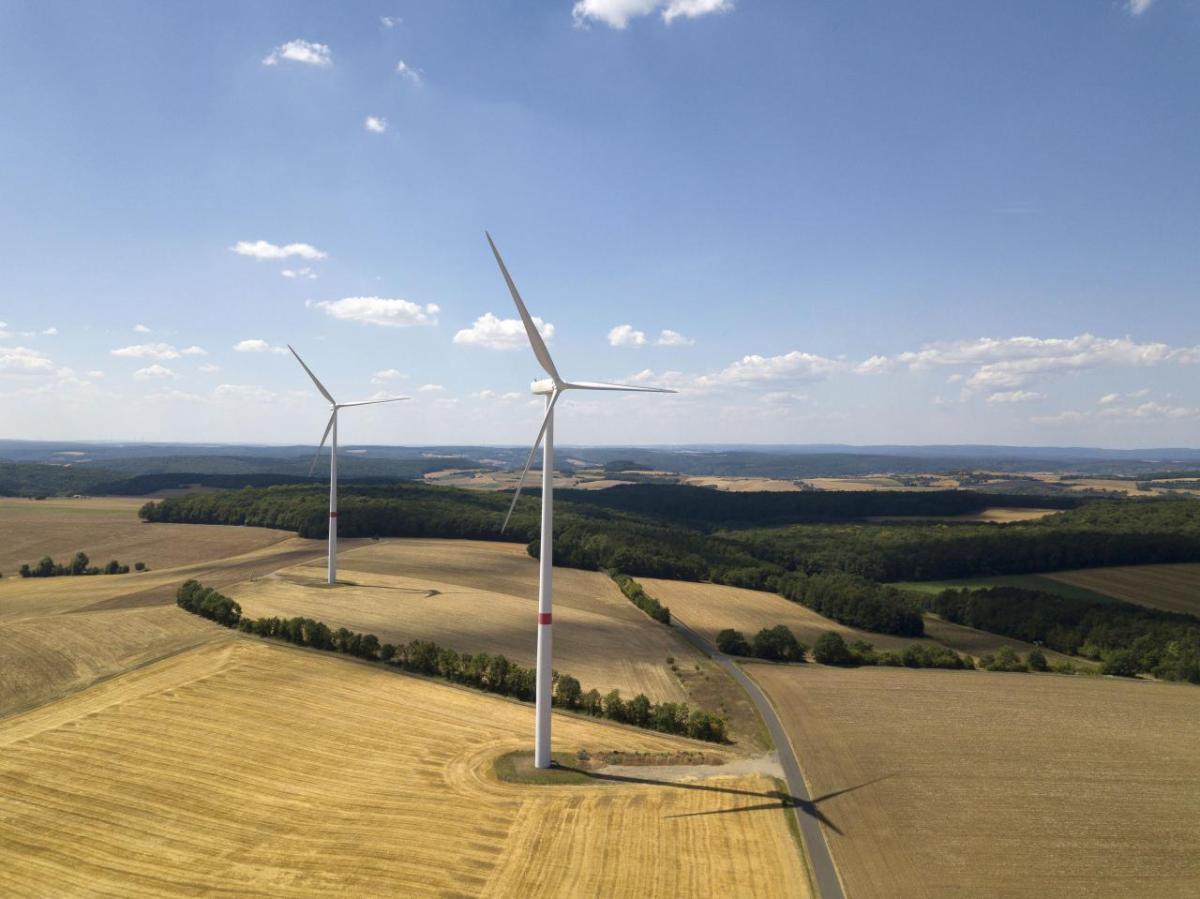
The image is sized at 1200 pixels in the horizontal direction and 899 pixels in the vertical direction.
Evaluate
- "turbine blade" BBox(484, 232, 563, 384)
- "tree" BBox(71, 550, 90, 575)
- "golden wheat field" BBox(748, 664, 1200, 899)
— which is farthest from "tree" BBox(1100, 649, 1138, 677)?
"tree" BBox(71, 550, 90, 575)

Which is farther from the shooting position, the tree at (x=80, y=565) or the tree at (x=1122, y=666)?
the tree at (x=80, y=565)

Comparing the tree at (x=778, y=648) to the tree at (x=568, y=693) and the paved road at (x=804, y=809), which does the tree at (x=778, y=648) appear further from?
the tree at (x=568, y=693)

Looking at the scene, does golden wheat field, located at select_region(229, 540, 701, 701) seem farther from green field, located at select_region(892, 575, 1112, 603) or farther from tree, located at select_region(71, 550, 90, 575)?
green field, located at select_region(892, 575, 1112, 603)

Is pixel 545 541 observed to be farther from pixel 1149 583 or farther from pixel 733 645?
pixel 1149 583

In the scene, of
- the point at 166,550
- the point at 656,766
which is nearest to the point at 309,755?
the point at 656,766

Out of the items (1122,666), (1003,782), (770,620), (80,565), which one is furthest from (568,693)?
(80,565)

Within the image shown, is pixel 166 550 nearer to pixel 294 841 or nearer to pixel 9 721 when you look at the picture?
pixel 9 721

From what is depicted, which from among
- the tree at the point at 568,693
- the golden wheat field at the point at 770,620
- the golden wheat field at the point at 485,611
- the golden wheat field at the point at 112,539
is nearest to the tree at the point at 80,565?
the golden wheat field at the point at 112,539
